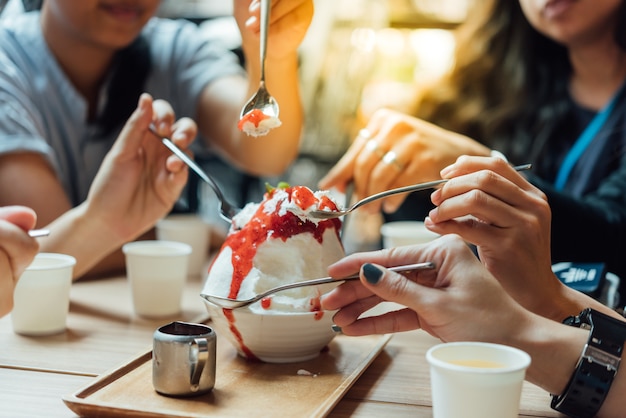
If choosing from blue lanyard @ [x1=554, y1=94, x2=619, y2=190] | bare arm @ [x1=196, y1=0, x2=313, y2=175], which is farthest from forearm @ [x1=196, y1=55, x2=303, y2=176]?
blue lanyard @ [x1=554, y1=94, x2=619, y2=190]

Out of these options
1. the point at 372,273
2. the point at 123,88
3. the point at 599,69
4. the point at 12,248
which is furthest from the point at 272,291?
the point at 599,69

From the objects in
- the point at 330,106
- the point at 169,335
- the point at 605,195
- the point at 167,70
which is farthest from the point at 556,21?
the point at 330,106

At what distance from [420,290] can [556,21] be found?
4.84ft

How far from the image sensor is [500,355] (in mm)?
839

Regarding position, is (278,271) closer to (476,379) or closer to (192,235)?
(476,379)

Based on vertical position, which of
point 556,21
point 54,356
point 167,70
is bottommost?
point 54,356

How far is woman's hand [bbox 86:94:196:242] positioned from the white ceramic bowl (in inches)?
22.4

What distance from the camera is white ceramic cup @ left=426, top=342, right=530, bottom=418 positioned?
780 mm

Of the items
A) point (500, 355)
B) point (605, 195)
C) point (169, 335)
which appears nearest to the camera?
Result: point (500, 355)

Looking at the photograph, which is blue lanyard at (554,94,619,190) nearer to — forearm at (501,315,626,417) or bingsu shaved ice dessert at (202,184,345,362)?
bingsu shaved ice dessert at (202,184,345,362)

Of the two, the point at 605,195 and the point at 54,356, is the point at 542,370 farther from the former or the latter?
the point at 605,195

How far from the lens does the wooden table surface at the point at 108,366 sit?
97 cm

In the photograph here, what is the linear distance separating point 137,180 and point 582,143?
1400 mm

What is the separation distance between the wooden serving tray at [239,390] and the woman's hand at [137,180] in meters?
0.53
